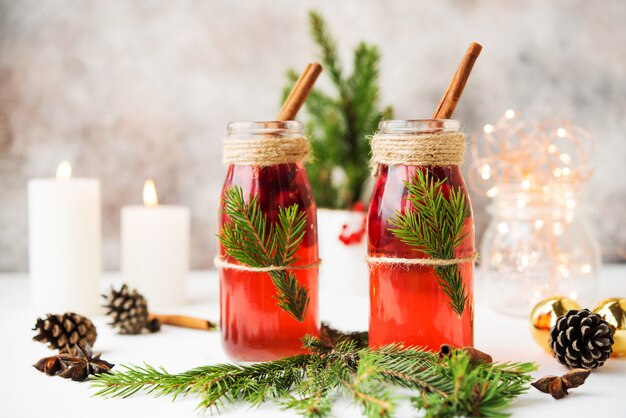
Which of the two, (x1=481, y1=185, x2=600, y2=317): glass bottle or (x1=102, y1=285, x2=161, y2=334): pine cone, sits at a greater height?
(x1=481, y1=185, x2=600, y2=317): glass bottle

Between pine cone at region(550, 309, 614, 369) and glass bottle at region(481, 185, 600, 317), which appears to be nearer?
pine cone at region(550, 309, 614, 369)

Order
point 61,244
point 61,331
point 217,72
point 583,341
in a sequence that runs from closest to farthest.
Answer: point 583,341
point 61,331
point 61,244
point 217,72

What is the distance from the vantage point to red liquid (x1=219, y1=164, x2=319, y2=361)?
0.75m

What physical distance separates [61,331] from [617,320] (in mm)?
655

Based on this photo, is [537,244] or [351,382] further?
[537,244]

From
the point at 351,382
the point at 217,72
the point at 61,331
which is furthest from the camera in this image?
the point at 217,72

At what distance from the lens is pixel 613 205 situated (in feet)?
4.69

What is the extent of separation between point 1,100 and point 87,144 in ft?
0.60

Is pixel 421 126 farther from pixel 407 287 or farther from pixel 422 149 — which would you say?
pixel 407 287

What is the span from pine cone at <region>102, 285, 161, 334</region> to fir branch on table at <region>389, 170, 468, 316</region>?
0.43 m

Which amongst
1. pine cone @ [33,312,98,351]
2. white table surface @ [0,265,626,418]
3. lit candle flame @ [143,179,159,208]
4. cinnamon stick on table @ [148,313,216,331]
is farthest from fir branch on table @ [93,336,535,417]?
lit candle flame @ [143,179,159,208]

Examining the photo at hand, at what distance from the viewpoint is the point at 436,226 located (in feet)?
Result: 2.22

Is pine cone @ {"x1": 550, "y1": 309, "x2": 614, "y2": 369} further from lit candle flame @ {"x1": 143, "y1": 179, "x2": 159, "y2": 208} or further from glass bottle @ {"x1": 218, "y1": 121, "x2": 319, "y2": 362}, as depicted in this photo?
lit candle flame @ {"x1": 143, "y1": 179, "x2": 159, "y2": 208}

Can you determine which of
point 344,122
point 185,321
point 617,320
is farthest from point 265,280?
point 344,122
